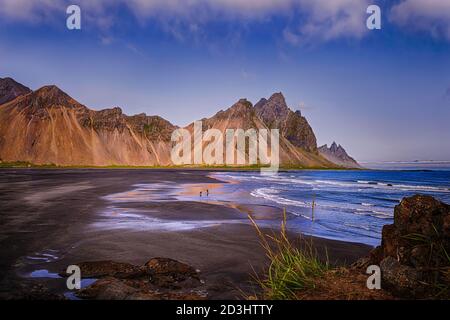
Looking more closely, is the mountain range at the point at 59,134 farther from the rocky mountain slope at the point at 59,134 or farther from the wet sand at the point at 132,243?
the wet sand at the point at 132,243

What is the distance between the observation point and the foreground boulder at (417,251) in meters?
4.67

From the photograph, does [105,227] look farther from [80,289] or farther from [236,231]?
[80,289]

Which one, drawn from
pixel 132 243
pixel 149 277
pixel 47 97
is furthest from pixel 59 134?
pixel 149 277

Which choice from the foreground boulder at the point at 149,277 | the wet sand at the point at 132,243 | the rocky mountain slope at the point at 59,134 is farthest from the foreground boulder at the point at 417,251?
the rocky mountain slope at the point at 59,134

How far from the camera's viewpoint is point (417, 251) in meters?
5.12

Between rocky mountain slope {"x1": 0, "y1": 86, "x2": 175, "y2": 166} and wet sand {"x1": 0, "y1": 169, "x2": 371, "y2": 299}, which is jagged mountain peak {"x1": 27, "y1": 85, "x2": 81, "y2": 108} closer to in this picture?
rocky mountain slope {"x1": 0, "y1": 86, "x2": 175, "y2": 166}

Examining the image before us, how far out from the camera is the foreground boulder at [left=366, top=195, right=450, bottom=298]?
467cm

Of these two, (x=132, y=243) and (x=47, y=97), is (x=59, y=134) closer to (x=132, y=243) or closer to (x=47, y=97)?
(x=47, y=97)

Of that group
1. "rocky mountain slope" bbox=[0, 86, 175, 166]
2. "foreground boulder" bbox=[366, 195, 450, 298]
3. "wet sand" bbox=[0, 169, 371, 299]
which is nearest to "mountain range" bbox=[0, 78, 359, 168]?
"rocky mountain slope" bbox=[0, 86, 175, 166]

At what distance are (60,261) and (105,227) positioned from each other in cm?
512

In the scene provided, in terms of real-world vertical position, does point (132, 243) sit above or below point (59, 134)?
below

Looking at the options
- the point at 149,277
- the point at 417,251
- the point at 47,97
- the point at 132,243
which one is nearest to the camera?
the point at 417,251
